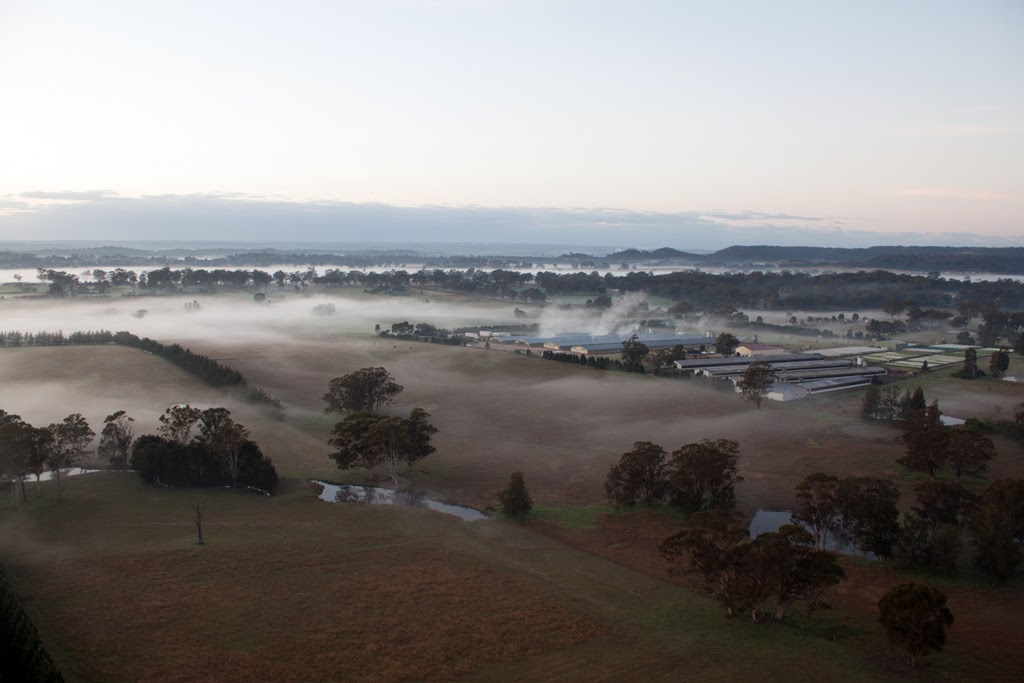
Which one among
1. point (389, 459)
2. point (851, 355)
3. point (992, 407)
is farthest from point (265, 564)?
point (851, 355)

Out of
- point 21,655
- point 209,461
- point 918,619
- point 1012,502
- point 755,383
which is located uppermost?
point 755,383

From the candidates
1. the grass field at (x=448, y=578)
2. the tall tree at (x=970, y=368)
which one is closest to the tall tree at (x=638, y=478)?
the grass field at (x=448, y=578)

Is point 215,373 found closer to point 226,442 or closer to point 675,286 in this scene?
point 226,442

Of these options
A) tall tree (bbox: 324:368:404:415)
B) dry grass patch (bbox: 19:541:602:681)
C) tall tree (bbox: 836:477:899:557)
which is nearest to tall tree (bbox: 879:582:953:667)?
tall tree (bbox: 836:477:899:557)

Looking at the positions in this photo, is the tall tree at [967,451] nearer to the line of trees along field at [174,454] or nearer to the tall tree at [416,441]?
the tall tree at [416,441]

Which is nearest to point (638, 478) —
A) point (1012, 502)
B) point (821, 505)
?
point (821, 505)

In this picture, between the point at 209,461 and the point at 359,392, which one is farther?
the point at 359,392

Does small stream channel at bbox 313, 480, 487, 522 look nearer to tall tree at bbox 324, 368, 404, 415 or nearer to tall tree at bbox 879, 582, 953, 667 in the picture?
tall tree at bbox 324, 368, 404, 415
